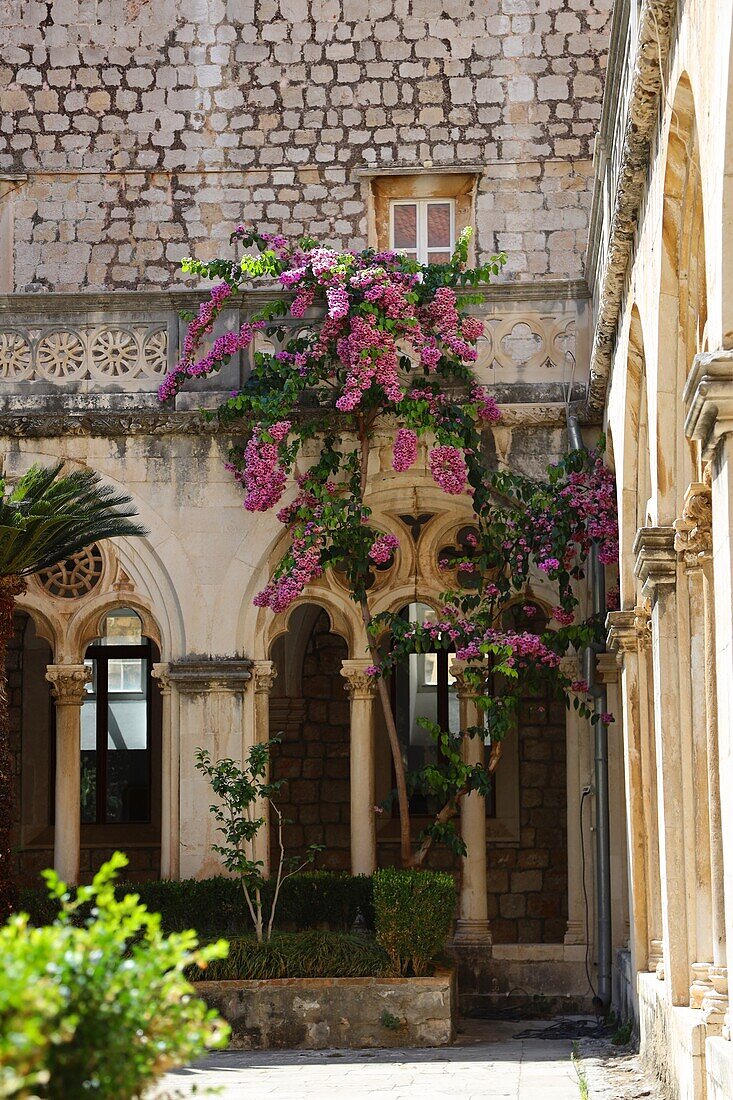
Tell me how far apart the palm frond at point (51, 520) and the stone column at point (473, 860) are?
8.48 ft

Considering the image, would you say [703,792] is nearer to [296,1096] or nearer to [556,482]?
[296,1096]

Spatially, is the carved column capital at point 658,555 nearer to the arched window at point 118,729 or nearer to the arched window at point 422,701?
the arched window at point 422,701

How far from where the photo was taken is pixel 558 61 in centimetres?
1429

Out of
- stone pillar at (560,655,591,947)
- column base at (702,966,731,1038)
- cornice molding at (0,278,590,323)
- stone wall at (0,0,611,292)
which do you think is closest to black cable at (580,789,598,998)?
stone pillar at (560,655,591,947)

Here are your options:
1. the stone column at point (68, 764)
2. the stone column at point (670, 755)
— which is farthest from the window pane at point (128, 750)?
the stone column at point (670, 755)

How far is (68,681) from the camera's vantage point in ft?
38.3

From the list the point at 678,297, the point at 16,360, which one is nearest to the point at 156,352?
the point at 16,360

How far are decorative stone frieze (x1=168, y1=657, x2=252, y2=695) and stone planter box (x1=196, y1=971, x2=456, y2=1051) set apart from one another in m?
2.25

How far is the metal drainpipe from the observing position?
426 inches

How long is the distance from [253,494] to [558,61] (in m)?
5.44

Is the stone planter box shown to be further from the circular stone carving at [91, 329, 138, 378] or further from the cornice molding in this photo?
the cornice molding

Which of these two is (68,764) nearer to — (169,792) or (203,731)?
(169,792)

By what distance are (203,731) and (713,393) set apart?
23.4 feet

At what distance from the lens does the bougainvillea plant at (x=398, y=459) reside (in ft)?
35.9
